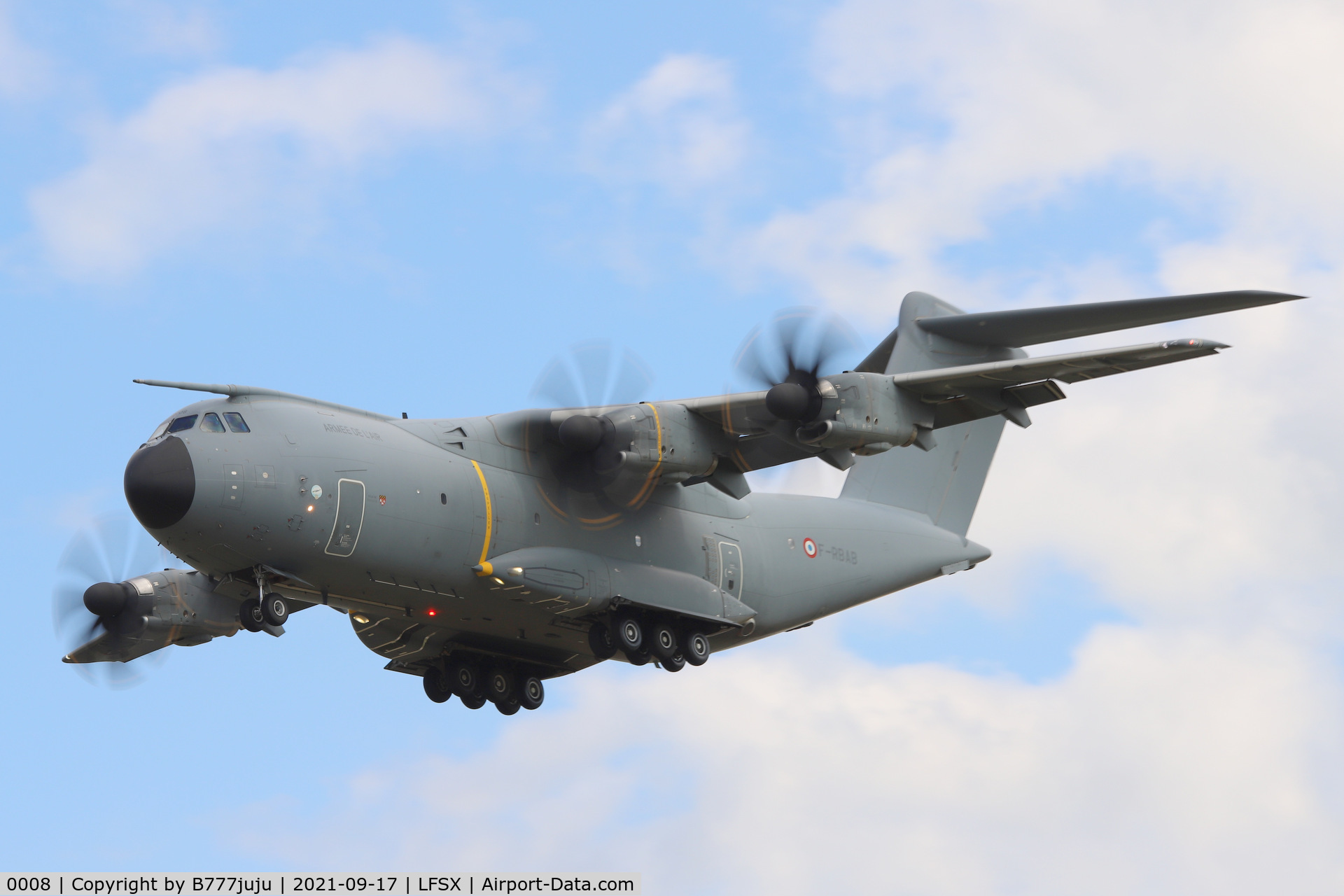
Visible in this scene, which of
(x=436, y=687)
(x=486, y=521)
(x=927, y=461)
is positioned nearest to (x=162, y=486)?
(x=486, y=521)

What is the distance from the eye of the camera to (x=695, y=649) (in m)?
18.5

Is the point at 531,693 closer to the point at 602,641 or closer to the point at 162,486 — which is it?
the point at 602,641

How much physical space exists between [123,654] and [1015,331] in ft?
36.8

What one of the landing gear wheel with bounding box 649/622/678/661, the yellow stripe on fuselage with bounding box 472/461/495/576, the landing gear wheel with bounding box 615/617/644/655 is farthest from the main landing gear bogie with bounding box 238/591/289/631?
the landing gear wheel with bounding box 649/622/678/661

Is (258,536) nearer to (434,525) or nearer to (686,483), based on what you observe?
(434,525)

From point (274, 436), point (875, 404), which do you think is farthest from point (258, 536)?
point (875, 404)

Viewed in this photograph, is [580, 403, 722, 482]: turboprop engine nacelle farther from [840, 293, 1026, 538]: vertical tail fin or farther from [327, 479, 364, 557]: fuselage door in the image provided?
[840, 293, 1026, 538]: vertical tail fin

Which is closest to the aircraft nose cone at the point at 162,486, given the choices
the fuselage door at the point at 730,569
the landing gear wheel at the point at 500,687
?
the landing gear wheel at the point at 500,687

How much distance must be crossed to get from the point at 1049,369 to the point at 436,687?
797 cm

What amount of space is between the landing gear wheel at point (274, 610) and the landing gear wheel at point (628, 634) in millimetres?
3727

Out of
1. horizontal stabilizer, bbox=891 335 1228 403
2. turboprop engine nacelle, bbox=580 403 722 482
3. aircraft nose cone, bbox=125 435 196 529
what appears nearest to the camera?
aircraft nose cone, bbox=125 435 196 529

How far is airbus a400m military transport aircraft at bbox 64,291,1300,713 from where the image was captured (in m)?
15.7

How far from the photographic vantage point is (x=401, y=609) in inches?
680

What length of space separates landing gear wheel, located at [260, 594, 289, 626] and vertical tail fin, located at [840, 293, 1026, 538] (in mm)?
8221
